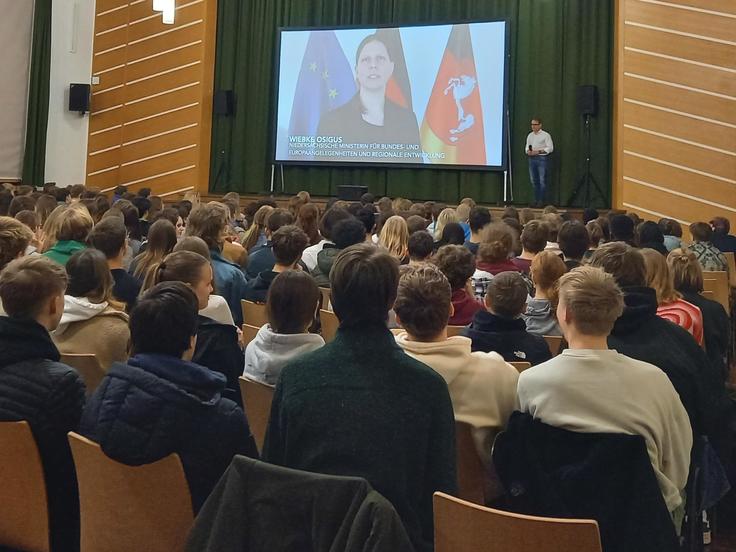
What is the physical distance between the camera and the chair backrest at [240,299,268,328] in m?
3.96

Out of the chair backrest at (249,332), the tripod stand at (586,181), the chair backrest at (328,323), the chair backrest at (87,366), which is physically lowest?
the chair backrest at (87,366)

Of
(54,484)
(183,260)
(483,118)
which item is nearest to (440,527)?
(54,484)

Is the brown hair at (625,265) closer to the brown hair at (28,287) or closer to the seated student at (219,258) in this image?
the brown hair at (28,287)

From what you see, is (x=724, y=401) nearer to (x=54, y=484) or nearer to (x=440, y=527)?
(x=440, y=527)

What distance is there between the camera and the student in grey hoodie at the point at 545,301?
3645mm

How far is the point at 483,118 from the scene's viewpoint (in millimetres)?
10984

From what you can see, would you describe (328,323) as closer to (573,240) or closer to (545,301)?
Result: (545,301)

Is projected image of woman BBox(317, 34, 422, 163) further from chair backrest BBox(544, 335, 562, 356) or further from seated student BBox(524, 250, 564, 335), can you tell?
chair backrest BBox(544, 335, 562, 356)

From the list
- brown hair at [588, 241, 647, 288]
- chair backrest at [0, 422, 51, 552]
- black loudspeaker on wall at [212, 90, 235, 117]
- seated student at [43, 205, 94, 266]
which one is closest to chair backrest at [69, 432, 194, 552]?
chair backrest at [0, 422, 51, 552]

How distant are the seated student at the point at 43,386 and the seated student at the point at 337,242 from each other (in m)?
2.39

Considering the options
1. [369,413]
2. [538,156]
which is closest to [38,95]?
[538,156]

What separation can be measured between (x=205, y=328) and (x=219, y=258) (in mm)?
1340

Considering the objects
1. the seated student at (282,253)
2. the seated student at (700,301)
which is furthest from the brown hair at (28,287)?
the seated student at (700,301)

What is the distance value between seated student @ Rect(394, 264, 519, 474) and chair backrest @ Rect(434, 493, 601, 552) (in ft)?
2.10
